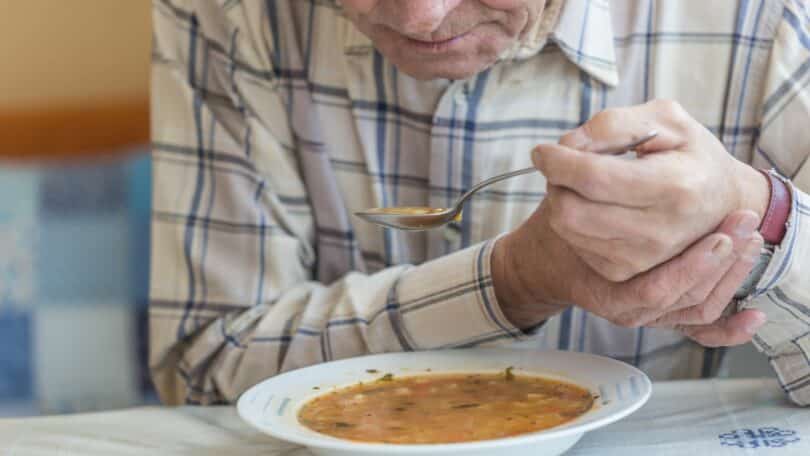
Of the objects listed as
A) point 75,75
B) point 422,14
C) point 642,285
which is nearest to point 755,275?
point 642,285

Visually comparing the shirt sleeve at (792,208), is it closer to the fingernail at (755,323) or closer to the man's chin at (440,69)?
the fingernail at (755,323)

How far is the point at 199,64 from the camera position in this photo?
1.67m

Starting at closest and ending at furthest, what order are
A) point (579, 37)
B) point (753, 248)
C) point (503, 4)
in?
Result: point (753, 248)
point (503, 4)
point (579, 37)

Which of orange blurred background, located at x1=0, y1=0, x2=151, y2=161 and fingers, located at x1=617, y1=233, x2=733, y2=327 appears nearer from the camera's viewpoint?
fingers, located at x1=617, y1=233, x2=733, y2=327

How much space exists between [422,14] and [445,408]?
0.46m

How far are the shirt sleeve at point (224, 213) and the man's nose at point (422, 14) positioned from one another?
15.6 inches

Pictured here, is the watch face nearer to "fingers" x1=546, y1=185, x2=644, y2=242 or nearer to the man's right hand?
the man's right hand

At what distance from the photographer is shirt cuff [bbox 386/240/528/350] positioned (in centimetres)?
135

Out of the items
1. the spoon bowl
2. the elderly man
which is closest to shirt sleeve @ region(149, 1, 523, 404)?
the elderly man

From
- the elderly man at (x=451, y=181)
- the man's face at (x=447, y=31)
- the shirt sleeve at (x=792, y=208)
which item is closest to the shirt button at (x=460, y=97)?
the elderly man at (x=451, y=181)

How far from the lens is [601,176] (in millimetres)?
972

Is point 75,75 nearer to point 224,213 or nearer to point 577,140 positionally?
point 224,213

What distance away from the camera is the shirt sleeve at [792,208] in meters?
1.15

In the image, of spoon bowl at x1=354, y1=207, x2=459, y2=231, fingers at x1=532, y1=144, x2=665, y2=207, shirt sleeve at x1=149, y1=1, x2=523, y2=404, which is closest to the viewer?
fingers at x1=532, y1=144, x2=665, y2=207
